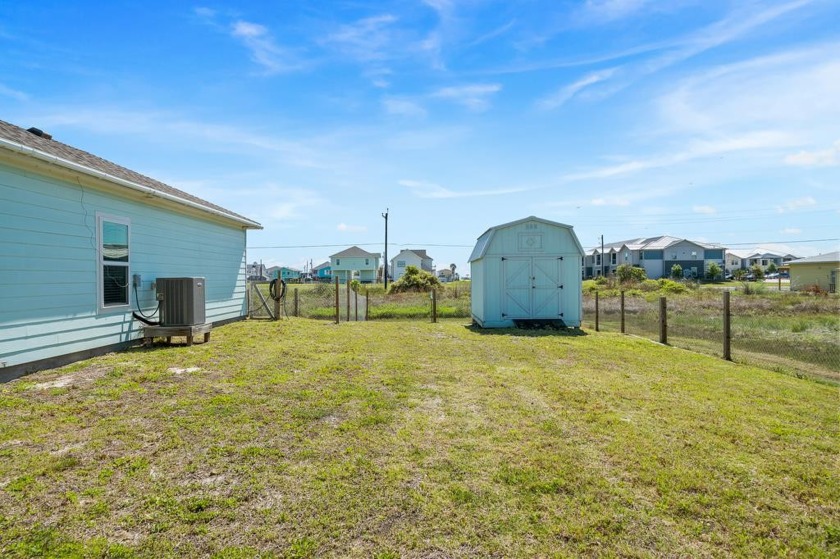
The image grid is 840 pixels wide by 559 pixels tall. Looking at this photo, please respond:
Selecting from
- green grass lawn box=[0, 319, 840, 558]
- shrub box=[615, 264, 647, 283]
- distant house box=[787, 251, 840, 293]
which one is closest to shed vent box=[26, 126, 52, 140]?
green grass lawn box=[0, 319, 840, 558]

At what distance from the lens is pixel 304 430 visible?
11.8 feet

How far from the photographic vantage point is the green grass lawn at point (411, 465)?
7.04 ft

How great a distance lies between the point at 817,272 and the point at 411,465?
1506 inches

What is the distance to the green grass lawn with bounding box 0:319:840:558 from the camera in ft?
7.04

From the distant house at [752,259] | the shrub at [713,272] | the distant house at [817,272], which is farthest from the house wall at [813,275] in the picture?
the distant house at [752,259]

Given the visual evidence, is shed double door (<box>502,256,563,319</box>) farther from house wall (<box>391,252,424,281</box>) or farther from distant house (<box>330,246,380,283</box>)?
house wall (<box>391,252,424,281</box>)

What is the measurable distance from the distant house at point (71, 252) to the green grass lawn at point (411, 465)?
0.64 m

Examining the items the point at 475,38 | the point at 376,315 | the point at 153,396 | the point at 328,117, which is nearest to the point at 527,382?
the point at 153,396

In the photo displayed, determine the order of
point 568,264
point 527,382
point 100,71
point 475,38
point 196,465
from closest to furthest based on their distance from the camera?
point 196,465 → point 527,382 → point 100,71 → point 475,38 → point 568,264

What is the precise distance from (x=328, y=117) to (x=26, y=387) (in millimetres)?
8550

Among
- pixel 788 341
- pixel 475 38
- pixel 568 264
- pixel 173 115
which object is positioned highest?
pixel 475 38

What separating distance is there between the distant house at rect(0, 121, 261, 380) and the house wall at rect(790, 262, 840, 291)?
113 feet

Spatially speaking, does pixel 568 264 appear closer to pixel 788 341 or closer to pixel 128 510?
pixel 788 341

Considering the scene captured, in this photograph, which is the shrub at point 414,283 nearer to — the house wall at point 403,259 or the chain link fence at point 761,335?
the chain link fence at point 761,335
